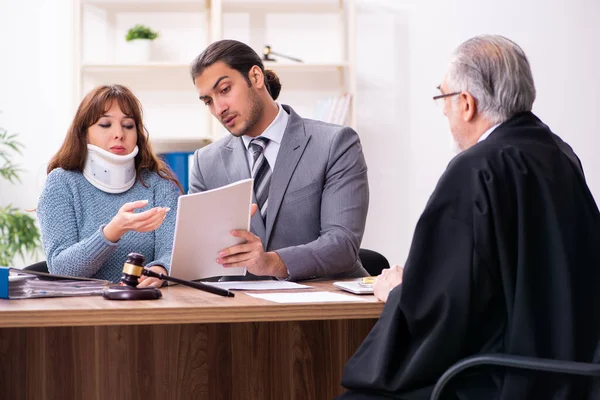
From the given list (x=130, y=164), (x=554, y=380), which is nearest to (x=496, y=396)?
(x=554, y=380)

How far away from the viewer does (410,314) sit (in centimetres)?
158

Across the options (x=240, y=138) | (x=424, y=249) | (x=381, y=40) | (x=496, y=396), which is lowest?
(x=496, y=396)

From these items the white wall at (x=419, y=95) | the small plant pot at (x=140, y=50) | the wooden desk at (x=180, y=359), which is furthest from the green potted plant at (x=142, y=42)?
the wooden desk at (x=180, y=359)

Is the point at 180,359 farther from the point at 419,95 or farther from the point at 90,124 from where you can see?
the point at 419,95

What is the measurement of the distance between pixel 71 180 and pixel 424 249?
131cm

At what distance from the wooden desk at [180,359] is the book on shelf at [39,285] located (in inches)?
9.9

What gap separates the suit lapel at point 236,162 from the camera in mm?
2775

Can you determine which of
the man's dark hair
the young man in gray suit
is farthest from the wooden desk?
the man's dark hair

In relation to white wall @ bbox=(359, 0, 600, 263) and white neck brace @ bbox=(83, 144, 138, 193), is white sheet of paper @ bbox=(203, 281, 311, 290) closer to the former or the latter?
white neck brace @ bbox=(83, 144, 138, 193)

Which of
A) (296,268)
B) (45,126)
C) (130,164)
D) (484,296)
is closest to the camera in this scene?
(484,296)

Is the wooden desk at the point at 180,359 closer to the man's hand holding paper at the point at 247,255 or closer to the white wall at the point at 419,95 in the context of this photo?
the man's hand holding paper at the point at 247,255

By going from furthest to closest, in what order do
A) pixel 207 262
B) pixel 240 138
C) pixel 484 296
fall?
pixel 240 138, pixel 207 262, pixel 484 296

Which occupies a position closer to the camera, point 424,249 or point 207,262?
point 424,249

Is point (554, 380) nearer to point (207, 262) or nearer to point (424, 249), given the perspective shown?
point (424, 249)
